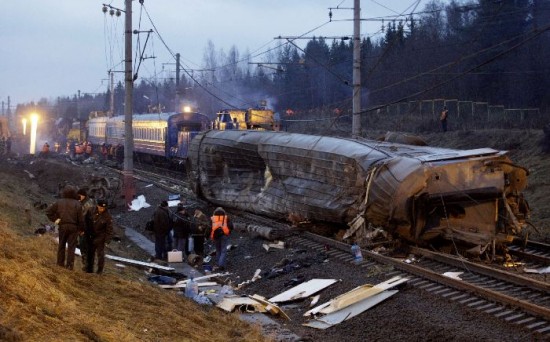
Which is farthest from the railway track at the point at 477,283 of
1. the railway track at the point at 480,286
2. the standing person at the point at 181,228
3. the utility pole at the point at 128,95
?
the utility pole at the point at 128,95

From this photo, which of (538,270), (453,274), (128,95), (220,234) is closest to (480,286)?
(453,274)

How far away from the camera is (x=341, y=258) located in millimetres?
12820

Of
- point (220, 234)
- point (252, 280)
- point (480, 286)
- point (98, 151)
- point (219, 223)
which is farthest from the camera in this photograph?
point (98, 151)

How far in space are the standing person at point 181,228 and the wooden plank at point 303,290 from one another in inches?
191

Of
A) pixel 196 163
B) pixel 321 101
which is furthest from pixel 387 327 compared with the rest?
pixel 321 101

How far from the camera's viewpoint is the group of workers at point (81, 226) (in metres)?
10.8

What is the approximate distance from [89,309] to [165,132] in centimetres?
2817

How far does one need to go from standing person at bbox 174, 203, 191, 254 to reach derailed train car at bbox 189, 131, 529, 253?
95.8 inches

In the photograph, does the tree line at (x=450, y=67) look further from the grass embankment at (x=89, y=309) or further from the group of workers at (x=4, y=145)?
the grass embankment at (x=89, y=309)

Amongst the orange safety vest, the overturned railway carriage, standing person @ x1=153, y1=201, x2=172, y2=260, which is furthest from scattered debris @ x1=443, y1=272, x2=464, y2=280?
the overturned railway carriage

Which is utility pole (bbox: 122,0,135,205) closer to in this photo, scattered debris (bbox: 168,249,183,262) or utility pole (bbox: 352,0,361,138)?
utility pole (bbox: 352,0,361,138)

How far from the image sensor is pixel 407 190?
12.2 meters

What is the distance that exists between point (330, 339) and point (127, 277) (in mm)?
4543

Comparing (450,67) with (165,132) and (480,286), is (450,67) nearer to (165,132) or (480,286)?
(165,132)
